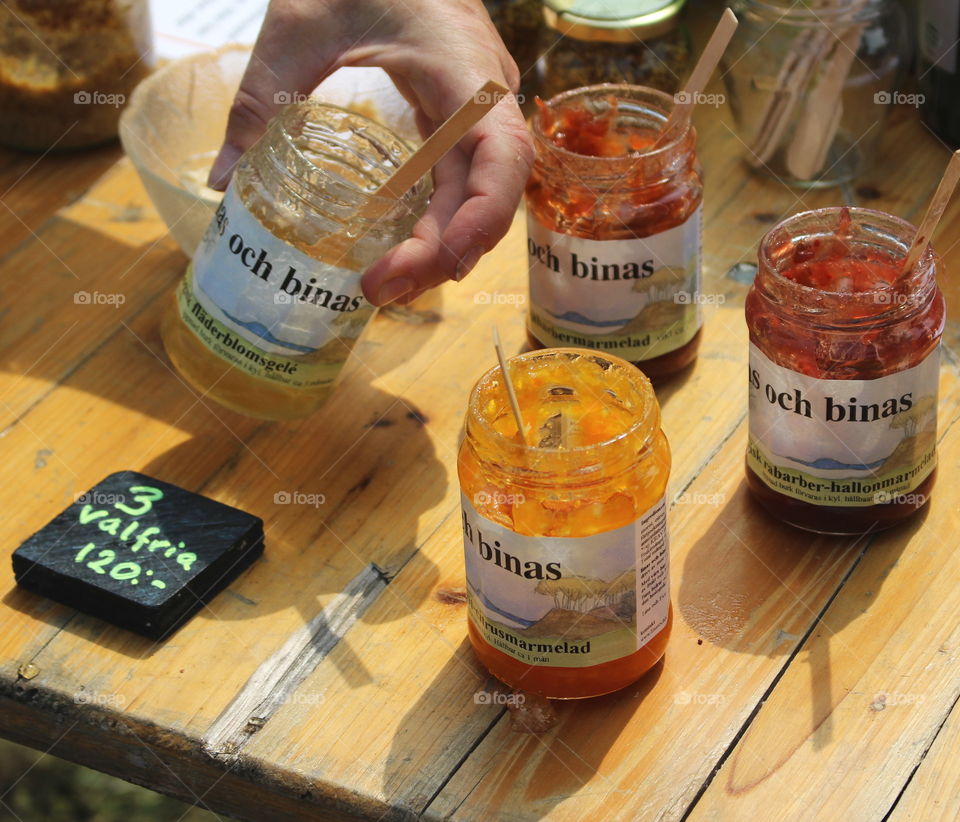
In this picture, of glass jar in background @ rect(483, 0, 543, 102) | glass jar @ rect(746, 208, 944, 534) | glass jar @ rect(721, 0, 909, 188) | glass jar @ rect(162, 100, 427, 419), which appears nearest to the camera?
glass jar @ rect(746, 208, 944, 534)

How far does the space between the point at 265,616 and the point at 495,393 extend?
244 mm

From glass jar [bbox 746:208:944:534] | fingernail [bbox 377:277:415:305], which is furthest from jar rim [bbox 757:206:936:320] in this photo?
fingernail [bbox 377:277:415:305]

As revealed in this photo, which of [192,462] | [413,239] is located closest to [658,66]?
[413,239]

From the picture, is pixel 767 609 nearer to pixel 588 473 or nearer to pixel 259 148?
pixel 588 473

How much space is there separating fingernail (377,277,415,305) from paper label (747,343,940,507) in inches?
9.7

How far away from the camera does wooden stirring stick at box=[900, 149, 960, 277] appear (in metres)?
0.80

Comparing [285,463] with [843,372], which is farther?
[285,463]

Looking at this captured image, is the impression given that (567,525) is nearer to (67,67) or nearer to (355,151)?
(355,151)

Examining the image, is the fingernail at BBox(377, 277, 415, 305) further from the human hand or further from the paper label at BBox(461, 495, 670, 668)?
the paper label at BBox(461, 495, 670, 668)

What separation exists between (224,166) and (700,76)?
15.4 inches

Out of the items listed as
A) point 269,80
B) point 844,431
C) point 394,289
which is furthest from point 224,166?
point 844,431

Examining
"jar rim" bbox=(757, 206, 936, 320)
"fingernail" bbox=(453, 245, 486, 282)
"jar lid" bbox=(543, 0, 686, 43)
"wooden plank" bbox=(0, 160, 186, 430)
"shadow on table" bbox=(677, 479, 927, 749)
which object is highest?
"jar rim" bbox=(757, 206, 936, 320)

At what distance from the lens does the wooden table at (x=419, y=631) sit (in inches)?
31.7

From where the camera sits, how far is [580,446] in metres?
0.80
